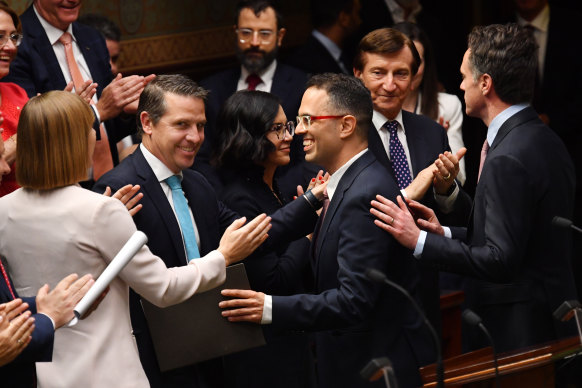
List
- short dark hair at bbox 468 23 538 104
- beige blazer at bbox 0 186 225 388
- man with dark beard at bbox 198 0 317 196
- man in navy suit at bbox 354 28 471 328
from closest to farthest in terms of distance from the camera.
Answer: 1. beige blazer at bbox 0 186 225 388
2. short dark hair at bbox 468 23 538 104
3. man in navy suit at bbox 354 28 471 328
4. man with dark beard at bbox 198 0 317 196

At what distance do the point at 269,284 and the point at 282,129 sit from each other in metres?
0.72

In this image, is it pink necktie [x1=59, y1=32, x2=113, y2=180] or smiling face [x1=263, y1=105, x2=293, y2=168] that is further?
pink necktie [x1=59, y1=32, x2=113, y2=180]

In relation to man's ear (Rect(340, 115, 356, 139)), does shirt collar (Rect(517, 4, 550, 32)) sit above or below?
above

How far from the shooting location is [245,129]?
4.05 m

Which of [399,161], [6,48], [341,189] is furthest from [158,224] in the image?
[399,161]

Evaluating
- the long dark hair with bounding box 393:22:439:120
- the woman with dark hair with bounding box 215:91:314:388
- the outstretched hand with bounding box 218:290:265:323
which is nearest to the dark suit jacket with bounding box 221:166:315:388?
the woman with dark hair with bounding box 215:91:314:388

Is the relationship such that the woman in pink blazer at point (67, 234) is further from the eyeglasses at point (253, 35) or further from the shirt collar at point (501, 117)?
the eyeglasses at point (253, 35)

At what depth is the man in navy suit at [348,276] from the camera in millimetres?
3201

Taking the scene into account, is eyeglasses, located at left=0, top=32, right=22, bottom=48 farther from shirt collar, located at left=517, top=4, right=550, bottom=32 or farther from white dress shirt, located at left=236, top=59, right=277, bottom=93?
shirt collar, located at left=517, top=4, right=550, bottom=32

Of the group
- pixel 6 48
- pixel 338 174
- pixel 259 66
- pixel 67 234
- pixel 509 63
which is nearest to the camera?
pixel 67 234

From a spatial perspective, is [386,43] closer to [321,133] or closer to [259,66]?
[321,133]

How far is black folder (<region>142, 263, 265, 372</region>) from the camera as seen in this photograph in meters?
3.17

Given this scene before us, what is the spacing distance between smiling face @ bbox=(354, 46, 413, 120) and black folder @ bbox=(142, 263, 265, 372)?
1470 millimetres

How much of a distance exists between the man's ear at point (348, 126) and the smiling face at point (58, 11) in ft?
5.62
